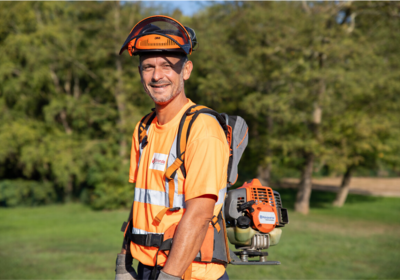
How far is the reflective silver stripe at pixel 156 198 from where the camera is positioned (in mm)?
2033

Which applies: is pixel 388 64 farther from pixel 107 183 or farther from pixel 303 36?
pixel 107 183

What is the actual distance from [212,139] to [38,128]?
23.0m

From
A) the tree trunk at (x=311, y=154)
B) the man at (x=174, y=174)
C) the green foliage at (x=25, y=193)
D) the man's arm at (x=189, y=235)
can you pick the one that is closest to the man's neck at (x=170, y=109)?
the man at (x=174, y=174)

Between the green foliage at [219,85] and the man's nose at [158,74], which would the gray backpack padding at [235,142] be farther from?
the green foliage at [219,85]

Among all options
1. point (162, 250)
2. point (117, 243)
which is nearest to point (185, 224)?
point (162, 250)

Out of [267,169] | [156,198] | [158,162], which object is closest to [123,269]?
[156,198]

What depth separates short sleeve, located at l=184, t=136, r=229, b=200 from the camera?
6.16 feet

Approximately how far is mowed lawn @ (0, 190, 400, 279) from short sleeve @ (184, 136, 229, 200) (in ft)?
20.5

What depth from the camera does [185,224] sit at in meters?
1.85

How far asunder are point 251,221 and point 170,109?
0.91 meters

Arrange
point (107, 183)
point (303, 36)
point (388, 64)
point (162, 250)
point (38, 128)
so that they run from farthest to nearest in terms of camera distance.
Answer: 1. point (38, 128)
2. point (107, 183)
3. point (388, 64)
4. point (303, 36)
5. point (162, 250)

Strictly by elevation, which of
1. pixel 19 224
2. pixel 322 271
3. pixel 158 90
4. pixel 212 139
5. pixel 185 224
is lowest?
pixel 19 224

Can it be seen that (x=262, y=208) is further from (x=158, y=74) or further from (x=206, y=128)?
(x=158, y=74)

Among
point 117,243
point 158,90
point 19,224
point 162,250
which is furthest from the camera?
point 19,224
